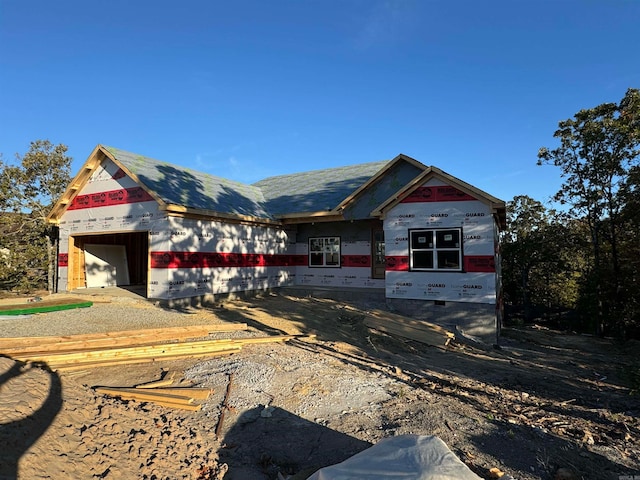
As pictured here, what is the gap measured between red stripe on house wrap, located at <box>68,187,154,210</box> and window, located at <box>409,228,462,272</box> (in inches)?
378

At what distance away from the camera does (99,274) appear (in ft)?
56.5

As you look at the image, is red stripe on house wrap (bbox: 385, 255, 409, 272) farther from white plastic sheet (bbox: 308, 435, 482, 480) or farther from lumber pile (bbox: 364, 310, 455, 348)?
white plastic sheet (bbox: 308, 435, 482, 480)

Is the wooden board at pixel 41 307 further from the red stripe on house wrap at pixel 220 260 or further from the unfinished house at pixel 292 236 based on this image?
the red stripe on house wrap at pixel 220 260

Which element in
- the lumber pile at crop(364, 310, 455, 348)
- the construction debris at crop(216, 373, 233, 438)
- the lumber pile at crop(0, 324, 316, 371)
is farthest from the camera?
the lumber pile at crop(364, 310, 455, 348)

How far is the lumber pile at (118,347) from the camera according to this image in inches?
260

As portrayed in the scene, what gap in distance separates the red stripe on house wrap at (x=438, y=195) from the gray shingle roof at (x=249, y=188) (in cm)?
414

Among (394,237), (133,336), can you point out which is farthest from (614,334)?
(133,336)

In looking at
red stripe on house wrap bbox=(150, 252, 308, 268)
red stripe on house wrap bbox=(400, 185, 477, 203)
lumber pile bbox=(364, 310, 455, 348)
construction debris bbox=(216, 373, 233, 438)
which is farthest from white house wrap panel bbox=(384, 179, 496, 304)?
construction debris bbox=(216, 373, 233, 438)

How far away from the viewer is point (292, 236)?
18.1 metres

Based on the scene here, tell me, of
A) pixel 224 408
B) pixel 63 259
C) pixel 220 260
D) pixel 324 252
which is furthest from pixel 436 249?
pixel 63 259

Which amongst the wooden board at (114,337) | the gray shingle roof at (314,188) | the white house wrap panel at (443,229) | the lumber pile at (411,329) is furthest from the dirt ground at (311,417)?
the gray shingle roof at (314,188)

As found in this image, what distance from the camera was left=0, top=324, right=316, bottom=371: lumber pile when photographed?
21.6 feet

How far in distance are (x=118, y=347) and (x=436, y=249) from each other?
9.63 metres

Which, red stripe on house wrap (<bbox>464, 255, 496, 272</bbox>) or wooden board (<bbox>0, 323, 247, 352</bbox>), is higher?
red stripe on house wrap (<bbox>464, 255, 496, 272</bbox>)
